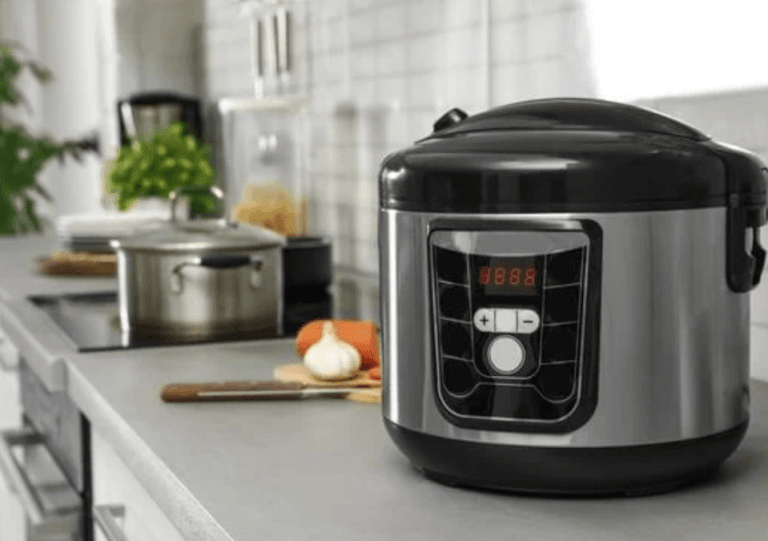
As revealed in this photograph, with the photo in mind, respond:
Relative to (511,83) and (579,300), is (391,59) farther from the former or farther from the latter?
(579,300)

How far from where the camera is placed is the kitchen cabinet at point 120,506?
1066 mm

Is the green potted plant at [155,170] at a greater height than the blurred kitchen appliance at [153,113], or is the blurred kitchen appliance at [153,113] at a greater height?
the blurred kitchen appliance at [153,113]

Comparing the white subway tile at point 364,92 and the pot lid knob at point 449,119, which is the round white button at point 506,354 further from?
the white subway tile at point 364,92

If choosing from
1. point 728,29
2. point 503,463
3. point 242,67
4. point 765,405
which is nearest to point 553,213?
point 503,463

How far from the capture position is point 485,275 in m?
0.85

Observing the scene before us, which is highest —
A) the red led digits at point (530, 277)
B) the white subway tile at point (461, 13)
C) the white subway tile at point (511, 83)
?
the white subway tile at point (461, 13)

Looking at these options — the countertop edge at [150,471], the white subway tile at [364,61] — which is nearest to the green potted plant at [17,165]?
the white subway tile at [364,61]

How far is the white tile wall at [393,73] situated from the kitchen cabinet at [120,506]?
27.7 inches

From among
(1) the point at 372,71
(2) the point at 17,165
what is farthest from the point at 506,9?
(2) the point at 17,165

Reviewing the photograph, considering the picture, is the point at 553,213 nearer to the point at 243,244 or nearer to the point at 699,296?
the point at 699,296

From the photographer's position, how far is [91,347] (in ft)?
5.03

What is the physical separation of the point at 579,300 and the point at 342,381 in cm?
46

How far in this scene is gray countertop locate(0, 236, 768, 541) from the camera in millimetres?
799

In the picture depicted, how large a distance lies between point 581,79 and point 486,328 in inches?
31.8
